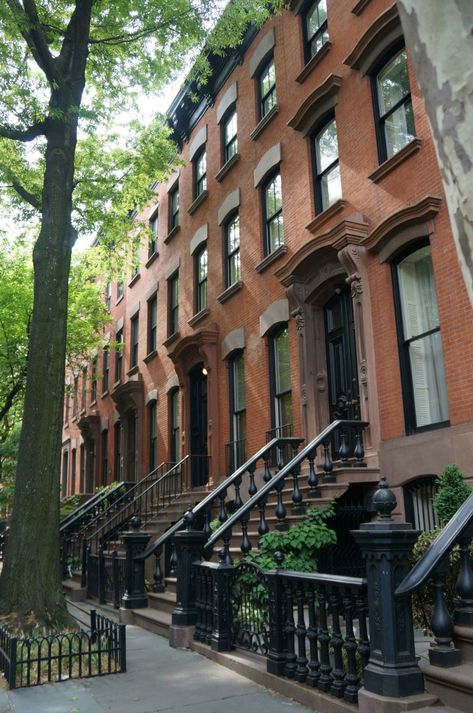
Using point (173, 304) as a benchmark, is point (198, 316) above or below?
below

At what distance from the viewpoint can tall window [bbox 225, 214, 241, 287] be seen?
1541 centimetres

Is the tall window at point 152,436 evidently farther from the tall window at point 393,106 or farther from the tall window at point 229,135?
the tall window at point 393,106

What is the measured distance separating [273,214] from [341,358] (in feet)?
13.5

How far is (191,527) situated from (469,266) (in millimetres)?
6838

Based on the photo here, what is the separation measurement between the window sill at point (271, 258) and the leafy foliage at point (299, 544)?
605 cm

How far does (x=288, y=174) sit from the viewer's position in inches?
513

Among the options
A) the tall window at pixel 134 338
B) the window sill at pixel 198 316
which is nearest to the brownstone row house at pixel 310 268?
the window sill at pixel 198 316

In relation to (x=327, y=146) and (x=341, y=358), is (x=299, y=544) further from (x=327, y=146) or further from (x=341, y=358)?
(x=327, y=146)

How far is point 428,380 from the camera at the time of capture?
358 inches

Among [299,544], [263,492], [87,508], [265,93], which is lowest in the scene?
[299,544]

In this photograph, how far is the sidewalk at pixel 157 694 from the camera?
5.39 meters

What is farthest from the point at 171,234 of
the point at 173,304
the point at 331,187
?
the point at 331,187

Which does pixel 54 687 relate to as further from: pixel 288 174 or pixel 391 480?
pixel 288 174

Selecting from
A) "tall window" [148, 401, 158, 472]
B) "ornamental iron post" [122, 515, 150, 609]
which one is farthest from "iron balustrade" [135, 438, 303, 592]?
"tall window" [148, 401, 158, 472]
